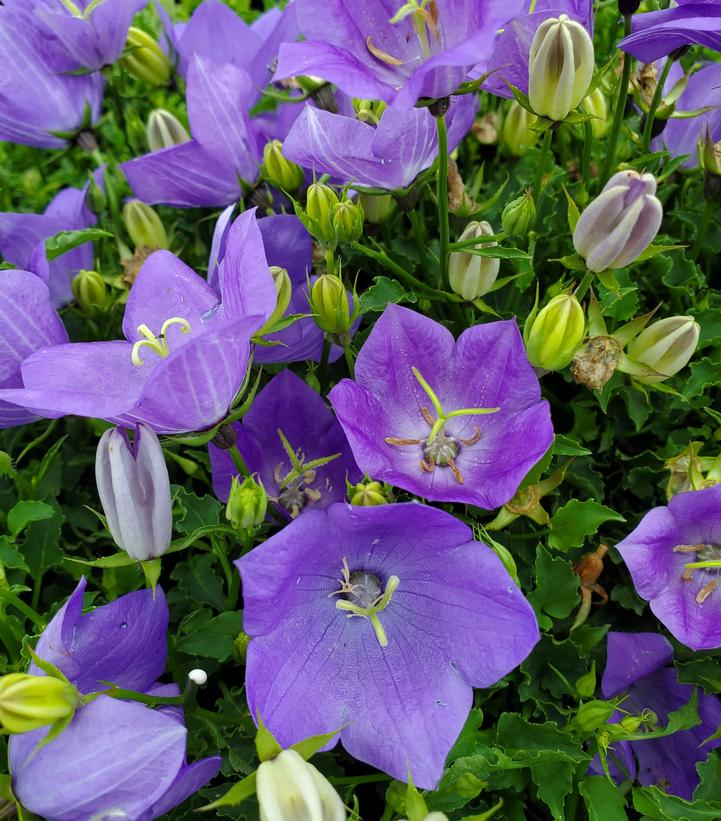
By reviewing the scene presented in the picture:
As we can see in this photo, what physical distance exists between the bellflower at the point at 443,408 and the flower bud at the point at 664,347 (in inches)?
7.9

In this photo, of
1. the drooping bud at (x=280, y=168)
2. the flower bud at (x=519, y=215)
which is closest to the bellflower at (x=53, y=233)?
the drooping bud at (x=280, y=168)

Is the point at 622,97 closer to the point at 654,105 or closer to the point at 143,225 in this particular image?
the point at 654,105

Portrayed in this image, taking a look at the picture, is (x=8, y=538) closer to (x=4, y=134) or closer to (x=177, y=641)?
(x=177, y=641)

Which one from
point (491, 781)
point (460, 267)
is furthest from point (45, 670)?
point (460, 267)

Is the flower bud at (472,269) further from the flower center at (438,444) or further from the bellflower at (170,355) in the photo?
the bellflower at (170,355)

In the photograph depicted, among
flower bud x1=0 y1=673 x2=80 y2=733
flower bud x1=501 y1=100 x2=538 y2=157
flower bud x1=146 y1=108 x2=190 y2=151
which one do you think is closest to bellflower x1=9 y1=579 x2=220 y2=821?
flower bud x1=0 y1=673 x2=80 y2=733

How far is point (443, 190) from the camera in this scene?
122cm

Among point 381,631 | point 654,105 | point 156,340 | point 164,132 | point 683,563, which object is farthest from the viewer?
point 164,132

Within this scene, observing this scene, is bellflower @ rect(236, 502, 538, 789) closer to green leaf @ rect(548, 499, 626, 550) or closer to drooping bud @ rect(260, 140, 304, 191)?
green leaf @ rect(548, 499, 626, 550)

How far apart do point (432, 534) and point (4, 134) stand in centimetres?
116

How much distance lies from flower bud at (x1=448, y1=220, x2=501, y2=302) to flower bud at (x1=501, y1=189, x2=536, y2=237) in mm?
31

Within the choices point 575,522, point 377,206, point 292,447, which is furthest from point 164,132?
point 575,522

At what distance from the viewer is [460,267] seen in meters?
1.26

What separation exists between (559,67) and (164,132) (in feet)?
2.67
